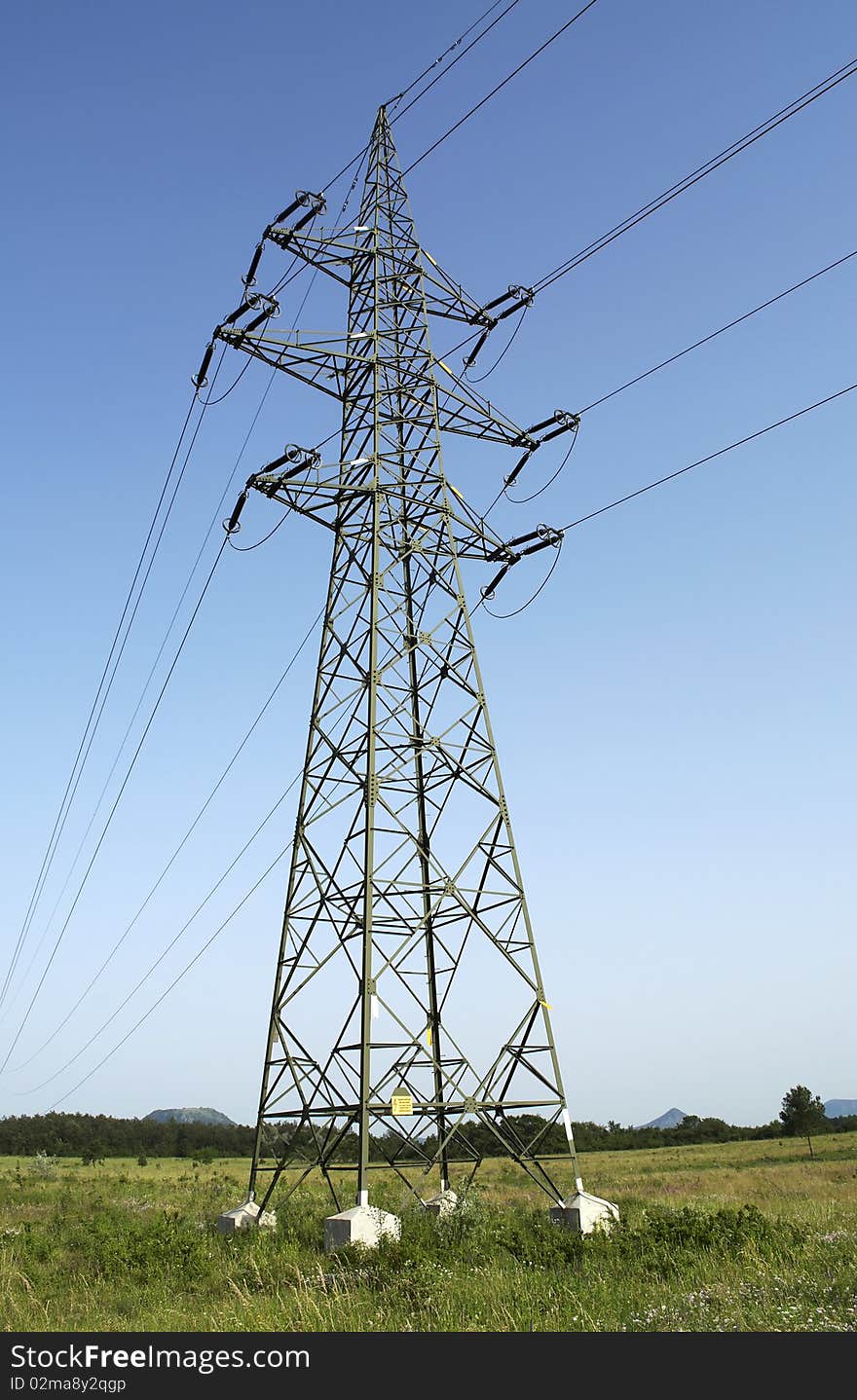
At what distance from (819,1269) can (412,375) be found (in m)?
18.7

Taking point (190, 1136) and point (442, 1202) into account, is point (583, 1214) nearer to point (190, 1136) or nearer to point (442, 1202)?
point (442, 1202)

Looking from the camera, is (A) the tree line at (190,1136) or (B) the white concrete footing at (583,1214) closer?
(B) the white concrete footing at (583,1214)

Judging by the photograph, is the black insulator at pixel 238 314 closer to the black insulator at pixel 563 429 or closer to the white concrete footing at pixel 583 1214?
the black insulator at pixel 563 429

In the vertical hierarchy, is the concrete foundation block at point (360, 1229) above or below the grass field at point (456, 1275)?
above

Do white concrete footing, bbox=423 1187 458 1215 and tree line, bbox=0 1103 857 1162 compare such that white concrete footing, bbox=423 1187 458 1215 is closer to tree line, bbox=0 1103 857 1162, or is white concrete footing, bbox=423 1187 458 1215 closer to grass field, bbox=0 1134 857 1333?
grass field, bbox=0 1134 857 1333

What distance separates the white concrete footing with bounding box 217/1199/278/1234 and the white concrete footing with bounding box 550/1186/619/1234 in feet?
16.9

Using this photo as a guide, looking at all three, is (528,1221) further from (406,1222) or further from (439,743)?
(439,743)

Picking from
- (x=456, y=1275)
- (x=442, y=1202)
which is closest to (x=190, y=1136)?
(x=442, y=1202)

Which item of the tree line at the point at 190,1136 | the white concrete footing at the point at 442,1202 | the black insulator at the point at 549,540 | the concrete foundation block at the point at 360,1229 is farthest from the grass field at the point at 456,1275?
the tree line at the point at 190,1136

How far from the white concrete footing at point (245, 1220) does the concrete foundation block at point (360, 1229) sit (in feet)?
9.83

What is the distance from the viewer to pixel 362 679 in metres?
19.5

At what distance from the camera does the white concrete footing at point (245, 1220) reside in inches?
685

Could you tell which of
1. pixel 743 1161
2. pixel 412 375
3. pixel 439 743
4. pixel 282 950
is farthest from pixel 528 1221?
pixel 743 1161

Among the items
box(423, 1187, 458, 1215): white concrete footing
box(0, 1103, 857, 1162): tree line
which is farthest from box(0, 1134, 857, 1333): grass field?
box(0, 1103, 857, 1162): tree line
